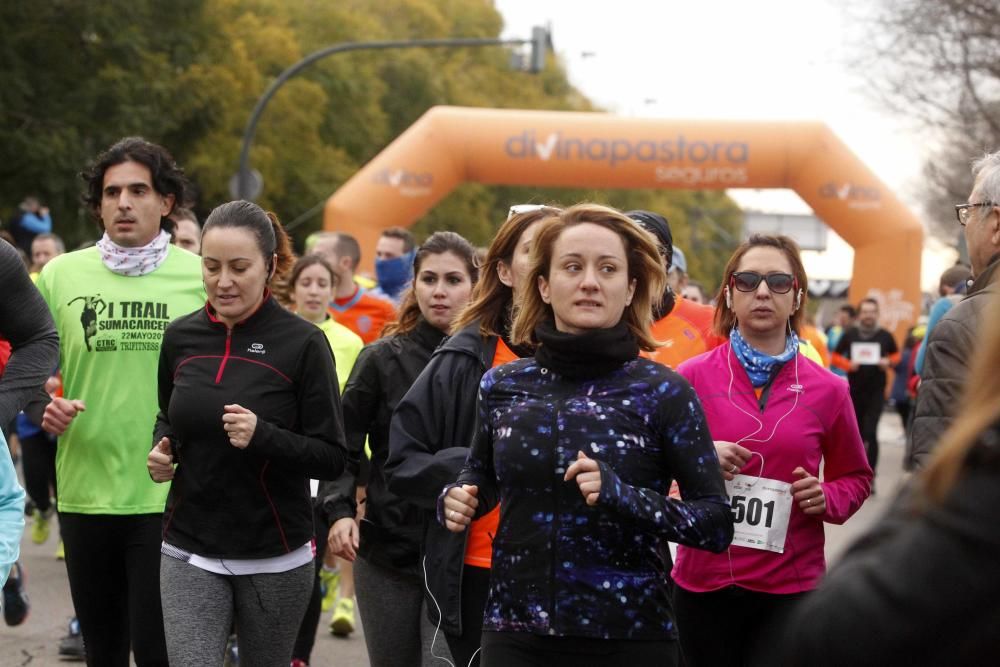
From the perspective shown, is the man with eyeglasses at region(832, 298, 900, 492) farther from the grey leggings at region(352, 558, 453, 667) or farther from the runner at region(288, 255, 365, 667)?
the grey leggings at region(352, 558, 453, 667)

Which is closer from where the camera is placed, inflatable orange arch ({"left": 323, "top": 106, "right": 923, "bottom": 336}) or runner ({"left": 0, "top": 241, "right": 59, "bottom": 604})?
runner ({"left": 0, "top": 241, "right": 59, "bottom": 604})

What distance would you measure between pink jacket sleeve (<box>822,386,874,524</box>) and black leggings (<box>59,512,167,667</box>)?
221 cm

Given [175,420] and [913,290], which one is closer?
[175,420]

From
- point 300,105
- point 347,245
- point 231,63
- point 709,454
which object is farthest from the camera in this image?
point 300,105

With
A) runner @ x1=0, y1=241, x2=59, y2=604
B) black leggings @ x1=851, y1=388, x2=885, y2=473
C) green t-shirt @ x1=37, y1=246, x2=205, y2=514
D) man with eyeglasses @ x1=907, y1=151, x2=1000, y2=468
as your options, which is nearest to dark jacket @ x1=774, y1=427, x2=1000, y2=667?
man with eyeglasses @ x1=907, y1=151, x2=1000, y2=468

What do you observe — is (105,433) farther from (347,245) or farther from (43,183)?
(43,183)

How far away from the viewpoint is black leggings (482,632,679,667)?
11.6 ft

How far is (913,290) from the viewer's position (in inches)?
886

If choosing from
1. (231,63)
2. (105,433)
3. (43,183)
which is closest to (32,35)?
(43,183)

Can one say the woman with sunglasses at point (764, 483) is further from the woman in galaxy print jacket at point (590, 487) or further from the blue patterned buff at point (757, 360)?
the woman in galaxy print jacket at point (590, 487)

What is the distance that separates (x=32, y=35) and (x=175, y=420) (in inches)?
1049

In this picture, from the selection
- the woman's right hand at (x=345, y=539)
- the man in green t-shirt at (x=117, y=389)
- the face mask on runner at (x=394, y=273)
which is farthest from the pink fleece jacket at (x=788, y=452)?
the face mask on runner at (x=394, y=273)

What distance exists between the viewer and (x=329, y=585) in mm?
9016

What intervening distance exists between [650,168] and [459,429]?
18.7m
